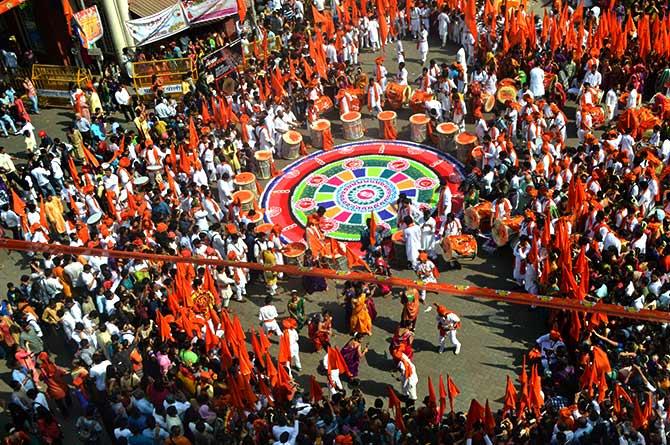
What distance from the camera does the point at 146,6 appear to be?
26.6 m

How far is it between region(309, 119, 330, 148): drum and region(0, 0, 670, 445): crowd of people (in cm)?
51

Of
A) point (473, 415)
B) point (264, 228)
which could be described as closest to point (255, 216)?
point (264, 228)

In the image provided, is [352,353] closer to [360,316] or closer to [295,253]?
[360,316]

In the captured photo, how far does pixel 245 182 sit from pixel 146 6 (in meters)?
10.5

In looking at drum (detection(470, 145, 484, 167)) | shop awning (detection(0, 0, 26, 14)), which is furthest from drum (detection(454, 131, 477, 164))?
shop awning (detection(0, 0, 26, 14))

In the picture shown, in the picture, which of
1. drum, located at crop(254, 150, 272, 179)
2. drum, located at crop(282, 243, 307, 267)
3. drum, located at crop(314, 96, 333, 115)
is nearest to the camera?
drum, located at crop(282, 243, 307, 267)

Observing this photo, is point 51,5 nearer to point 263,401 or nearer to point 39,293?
point 39,293

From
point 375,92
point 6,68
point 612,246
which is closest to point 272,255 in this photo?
point 612,246

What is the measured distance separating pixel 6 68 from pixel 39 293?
13.3 meters

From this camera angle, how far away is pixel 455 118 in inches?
846

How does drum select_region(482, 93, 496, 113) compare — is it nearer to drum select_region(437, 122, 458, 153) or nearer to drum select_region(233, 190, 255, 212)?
drum select_region(437, 122, 458, 153)

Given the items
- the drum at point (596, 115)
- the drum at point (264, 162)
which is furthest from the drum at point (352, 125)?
the drum at point (596, 115)

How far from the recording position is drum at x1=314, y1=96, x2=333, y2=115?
75.2 ft

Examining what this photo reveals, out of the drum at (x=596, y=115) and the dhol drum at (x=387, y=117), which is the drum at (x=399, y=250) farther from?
the drum at (x=596, y=115)
